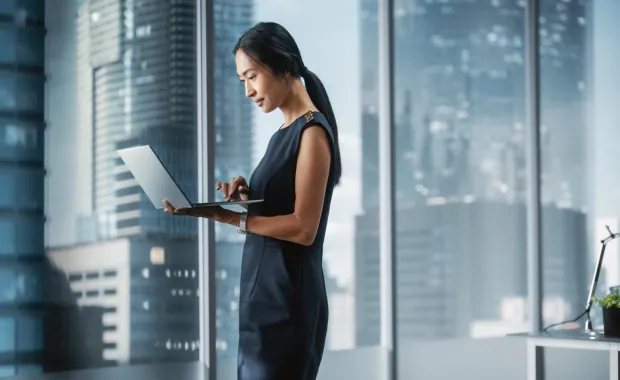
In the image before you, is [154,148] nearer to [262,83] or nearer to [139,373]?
[139,373]

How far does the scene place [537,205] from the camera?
15.9 feet

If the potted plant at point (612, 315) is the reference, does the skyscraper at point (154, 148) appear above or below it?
above

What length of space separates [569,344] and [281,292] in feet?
7.51

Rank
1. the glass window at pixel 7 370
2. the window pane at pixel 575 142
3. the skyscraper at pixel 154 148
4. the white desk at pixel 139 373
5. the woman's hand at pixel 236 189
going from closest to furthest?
the woman's hand at pixel 236 189 < the glass window at pixel 7 370 < the white desk at pixel 139 373 < the skyscraper at pixel 154 148 < the window pane at pixel 575 142

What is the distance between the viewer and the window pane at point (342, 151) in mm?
3885

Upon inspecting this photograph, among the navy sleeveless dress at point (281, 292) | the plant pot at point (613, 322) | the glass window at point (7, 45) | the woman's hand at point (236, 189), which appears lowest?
the plant pot at point (613, 322)

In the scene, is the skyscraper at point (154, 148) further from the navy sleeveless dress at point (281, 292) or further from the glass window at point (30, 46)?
the navy sleeveless dress at point (281, 292)

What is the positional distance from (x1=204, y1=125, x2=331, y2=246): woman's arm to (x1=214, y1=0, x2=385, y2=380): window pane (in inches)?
79.8

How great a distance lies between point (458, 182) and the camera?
4.67m

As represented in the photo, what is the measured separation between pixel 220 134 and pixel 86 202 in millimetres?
663

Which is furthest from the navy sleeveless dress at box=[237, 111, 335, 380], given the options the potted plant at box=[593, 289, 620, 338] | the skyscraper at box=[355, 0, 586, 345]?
the skyscraper at box=[355, 0, 586, 345]

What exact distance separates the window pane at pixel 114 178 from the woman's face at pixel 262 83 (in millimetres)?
1750

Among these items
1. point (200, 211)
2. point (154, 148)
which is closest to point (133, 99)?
point (154, 148)

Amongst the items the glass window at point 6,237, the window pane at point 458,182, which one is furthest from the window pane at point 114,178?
the window pane at point 458,182
